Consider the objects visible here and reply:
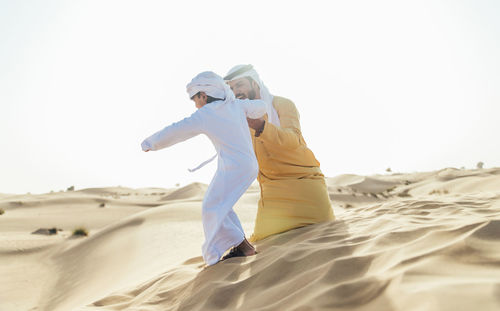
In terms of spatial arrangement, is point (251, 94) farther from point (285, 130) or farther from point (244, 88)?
point (285, 130)

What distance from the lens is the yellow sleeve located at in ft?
11.9

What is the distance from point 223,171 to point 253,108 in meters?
0.69

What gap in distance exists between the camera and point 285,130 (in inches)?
149

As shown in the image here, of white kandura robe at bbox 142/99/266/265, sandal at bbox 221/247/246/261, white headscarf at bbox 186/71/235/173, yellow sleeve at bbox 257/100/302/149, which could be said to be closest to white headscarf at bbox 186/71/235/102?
white headscarf at bbox 186/71/235/173

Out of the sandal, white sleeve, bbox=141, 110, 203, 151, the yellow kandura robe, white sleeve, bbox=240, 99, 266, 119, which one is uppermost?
white sleeve, bbox=240, 99, 266, 119

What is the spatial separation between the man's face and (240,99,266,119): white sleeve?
27.9 inches

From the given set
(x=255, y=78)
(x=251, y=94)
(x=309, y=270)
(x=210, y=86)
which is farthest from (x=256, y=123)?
(x=309, y=270)

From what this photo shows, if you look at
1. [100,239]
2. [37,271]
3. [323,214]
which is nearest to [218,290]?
[323,214]

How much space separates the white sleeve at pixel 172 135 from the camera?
10.3ft

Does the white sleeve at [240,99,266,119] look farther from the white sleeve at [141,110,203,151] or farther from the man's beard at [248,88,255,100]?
the man's beard at [248,88,255,100]

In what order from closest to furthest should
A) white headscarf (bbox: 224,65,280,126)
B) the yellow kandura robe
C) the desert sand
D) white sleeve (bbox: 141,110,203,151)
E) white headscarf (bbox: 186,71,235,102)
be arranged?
1. the desert sand
2. white sleeve (bbox: 141,110,203,151)
3. white headscarf (bbox: 186,71,235,102)
4. the yellow kandura robe
5. white headscarf (bbox: 224,65,280,126)

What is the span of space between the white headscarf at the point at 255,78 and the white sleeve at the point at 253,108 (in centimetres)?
61

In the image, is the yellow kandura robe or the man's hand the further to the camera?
the yellow kandura robe

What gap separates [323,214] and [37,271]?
5124mm
